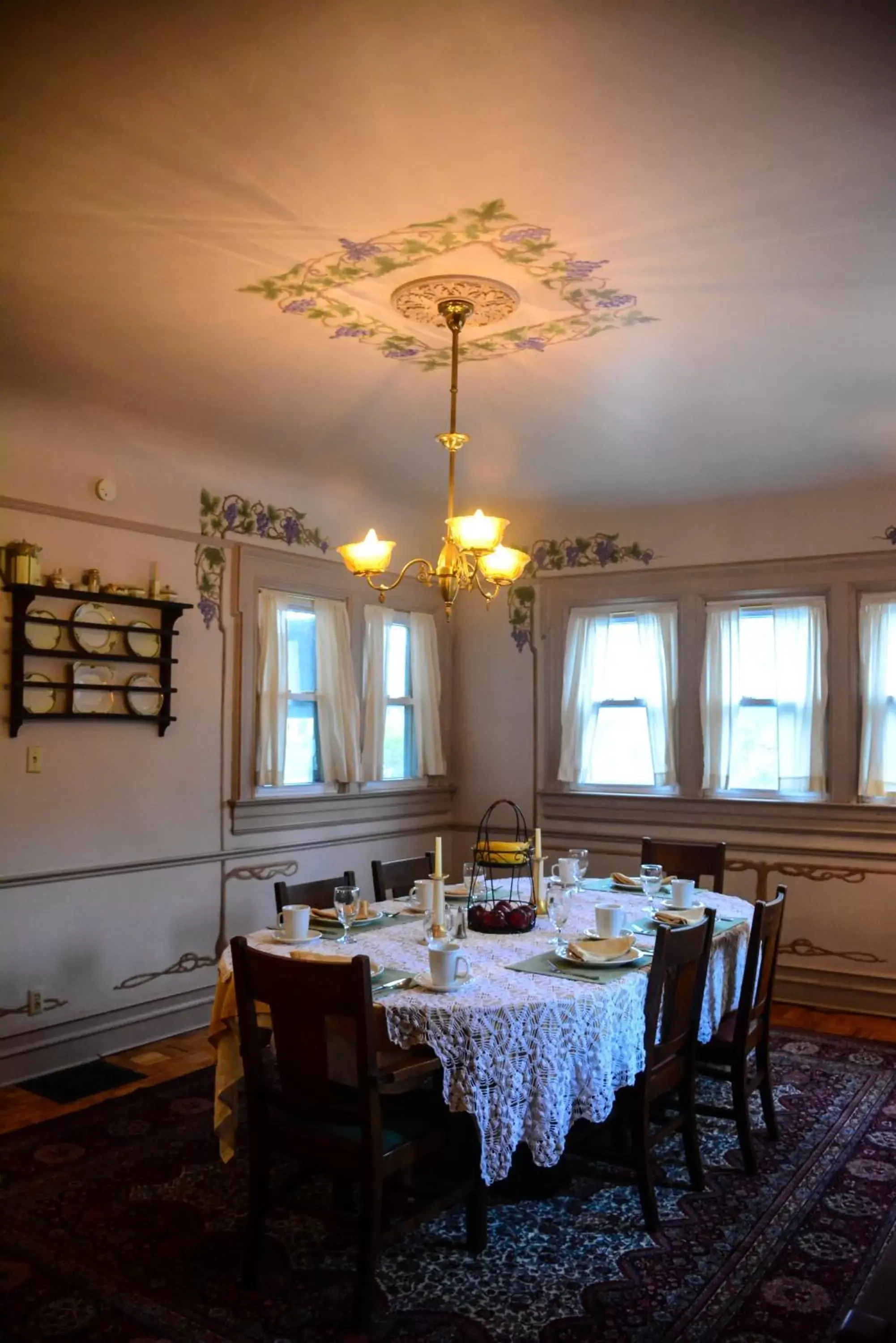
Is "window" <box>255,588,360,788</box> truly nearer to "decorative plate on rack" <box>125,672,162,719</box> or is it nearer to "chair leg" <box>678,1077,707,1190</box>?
"decorative plate on rack" <box>125,672,162,719</box>

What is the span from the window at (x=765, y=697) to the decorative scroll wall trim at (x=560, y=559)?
24.3 inches

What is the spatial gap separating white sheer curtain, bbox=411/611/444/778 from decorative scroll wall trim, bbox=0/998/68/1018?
2.50 meters

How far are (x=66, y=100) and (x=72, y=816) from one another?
2745 mm

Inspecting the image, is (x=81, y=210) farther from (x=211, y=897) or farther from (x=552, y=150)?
(x=211, y=897)

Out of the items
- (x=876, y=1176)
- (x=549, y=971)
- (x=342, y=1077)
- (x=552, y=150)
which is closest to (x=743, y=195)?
(x=552, y=150)

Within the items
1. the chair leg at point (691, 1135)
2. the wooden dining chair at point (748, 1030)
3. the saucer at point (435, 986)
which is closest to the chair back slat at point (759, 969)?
the wooden dining chair at point (748, 1030)

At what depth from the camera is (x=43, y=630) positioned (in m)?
3.95

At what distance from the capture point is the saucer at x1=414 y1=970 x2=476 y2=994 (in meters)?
2.47

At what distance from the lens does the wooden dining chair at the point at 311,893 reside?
10.7ft

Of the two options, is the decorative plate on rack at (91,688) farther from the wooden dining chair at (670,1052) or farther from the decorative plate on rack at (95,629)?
the wooden dining chair at (670,1052)

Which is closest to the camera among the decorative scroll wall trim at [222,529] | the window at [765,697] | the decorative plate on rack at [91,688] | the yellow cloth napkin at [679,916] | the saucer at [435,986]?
the saucer at [435,986]

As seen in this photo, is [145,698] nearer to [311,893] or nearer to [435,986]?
[311,893]

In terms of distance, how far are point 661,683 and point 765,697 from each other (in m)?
0.56

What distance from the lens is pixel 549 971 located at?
2680 mm
